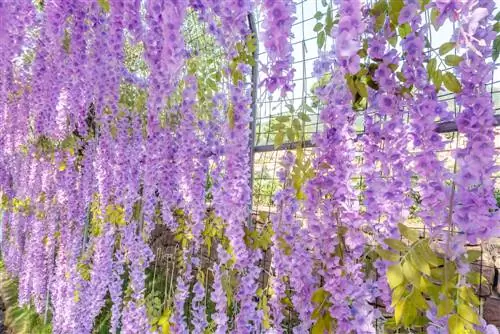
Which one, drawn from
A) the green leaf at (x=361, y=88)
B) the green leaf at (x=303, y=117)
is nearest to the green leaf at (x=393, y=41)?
the green leaf at (x=361, y=88)

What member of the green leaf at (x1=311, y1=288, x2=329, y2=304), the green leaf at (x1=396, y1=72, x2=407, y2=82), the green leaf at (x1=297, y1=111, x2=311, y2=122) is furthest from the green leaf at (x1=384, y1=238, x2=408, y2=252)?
the green leaf at (x1=297, y1=111, x2=311, y2=122)

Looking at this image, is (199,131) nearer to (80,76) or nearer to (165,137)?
(165,137)

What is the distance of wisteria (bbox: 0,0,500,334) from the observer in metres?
0.90

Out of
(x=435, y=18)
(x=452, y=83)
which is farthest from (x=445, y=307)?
(x=435, y=18)

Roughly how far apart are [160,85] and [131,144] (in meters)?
1.29

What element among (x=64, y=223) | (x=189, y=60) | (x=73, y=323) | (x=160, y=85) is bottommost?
(x=73, y=323)

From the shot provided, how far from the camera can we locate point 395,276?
0.86m

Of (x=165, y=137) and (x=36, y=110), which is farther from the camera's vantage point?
(x=36, y=110)

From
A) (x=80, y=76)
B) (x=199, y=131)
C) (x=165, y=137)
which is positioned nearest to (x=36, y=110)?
(x=80, y=76)

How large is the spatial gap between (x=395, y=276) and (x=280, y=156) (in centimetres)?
143

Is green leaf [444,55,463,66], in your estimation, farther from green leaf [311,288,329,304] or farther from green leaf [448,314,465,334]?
green leaf [311,288,329,304]

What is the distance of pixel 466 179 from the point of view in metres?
0.85

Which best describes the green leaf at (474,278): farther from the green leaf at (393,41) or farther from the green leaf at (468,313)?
the green leaf at (393,41)

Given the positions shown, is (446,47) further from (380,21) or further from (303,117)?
(303,117)
